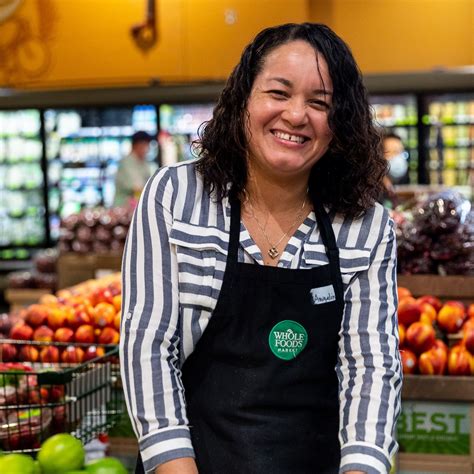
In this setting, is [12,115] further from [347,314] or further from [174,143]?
[347,314]

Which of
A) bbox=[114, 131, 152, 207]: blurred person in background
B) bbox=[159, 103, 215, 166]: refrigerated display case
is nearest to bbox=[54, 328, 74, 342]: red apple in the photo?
bbox=[114, 131, 152, 207]: blurred person in background

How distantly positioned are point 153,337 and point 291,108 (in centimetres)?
49

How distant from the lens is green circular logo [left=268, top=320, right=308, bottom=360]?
1.84 metres

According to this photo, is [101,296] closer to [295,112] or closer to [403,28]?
[295,112]

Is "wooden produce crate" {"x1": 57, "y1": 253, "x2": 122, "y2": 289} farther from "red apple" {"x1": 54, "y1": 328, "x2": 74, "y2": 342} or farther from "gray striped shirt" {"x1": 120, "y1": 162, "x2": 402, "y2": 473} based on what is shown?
"gray striped shirt" {"x1": 120, "y1": 162, "x2": 402, "y2": 473}

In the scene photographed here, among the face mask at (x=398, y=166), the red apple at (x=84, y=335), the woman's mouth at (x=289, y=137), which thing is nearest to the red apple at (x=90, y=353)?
the red apple at (x=84, y=335)

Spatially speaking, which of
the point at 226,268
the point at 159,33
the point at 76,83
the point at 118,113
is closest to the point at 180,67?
the point at 159,33

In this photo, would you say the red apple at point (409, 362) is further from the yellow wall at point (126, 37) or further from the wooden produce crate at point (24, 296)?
the yellow wall at point (126, 37)

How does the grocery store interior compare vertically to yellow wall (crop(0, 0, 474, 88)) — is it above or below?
below

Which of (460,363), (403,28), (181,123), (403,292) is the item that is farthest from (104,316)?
(181,123)

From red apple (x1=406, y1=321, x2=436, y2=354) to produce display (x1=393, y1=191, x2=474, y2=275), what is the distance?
55 cm

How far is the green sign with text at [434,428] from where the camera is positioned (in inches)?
110

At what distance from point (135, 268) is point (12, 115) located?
8170 mm

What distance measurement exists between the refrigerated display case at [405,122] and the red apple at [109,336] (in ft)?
18.9
